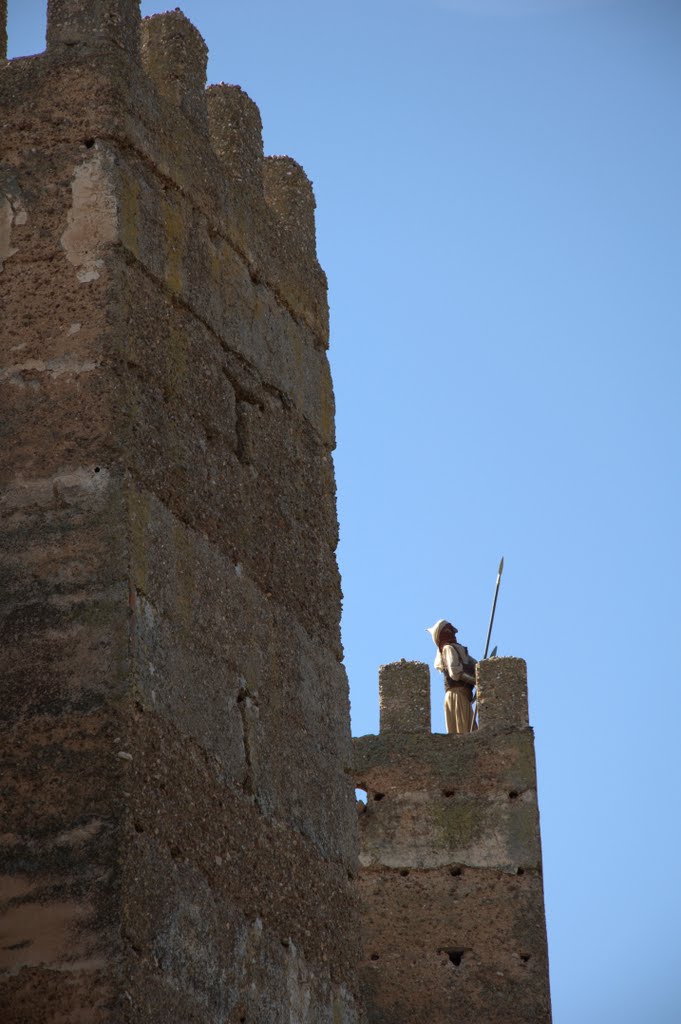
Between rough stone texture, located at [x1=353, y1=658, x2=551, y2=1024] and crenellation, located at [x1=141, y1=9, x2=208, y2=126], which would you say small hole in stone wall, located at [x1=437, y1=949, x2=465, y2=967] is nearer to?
rough stone texture, located at [x1=353, y1=658, x2=551, y2=1024]

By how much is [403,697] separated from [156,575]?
912cm

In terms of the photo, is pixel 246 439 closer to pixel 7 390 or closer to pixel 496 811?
pixel 7 390

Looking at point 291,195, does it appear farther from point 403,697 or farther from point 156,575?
point 403,697

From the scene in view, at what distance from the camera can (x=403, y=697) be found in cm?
1502

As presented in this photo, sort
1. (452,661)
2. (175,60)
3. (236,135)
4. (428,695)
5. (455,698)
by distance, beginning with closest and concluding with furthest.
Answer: (175,60) → (236,135) → (428,695) → (455,698) → (452,661)

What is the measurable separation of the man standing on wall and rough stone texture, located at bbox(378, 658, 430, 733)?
0.48 meters

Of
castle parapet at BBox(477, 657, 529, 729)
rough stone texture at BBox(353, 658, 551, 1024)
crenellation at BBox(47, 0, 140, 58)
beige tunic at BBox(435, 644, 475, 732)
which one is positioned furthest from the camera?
beige tunic at BBox(435, 644, 475, 732)

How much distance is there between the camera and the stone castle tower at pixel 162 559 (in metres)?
5.62

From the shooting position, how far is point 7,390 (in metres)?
6.12

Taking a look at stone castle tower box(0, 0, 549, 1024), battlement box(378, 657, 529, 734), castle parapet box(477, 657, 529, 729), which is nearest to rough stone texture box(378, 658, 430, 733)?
battlement box(378, 657, 529, 734)

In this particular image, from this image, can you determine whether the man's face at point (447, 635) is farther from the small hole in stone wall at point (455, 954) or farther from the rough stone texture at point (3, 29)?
the rough stone texture at point (3, 29)

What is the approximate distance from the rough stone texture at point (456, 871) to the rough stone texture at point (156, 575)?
24.9 feet

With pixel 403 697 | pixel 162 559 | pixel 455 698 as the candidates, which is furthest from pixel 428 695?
pixel 162 559

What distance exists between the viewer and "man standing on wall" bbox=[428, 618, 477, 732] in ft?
50.8
